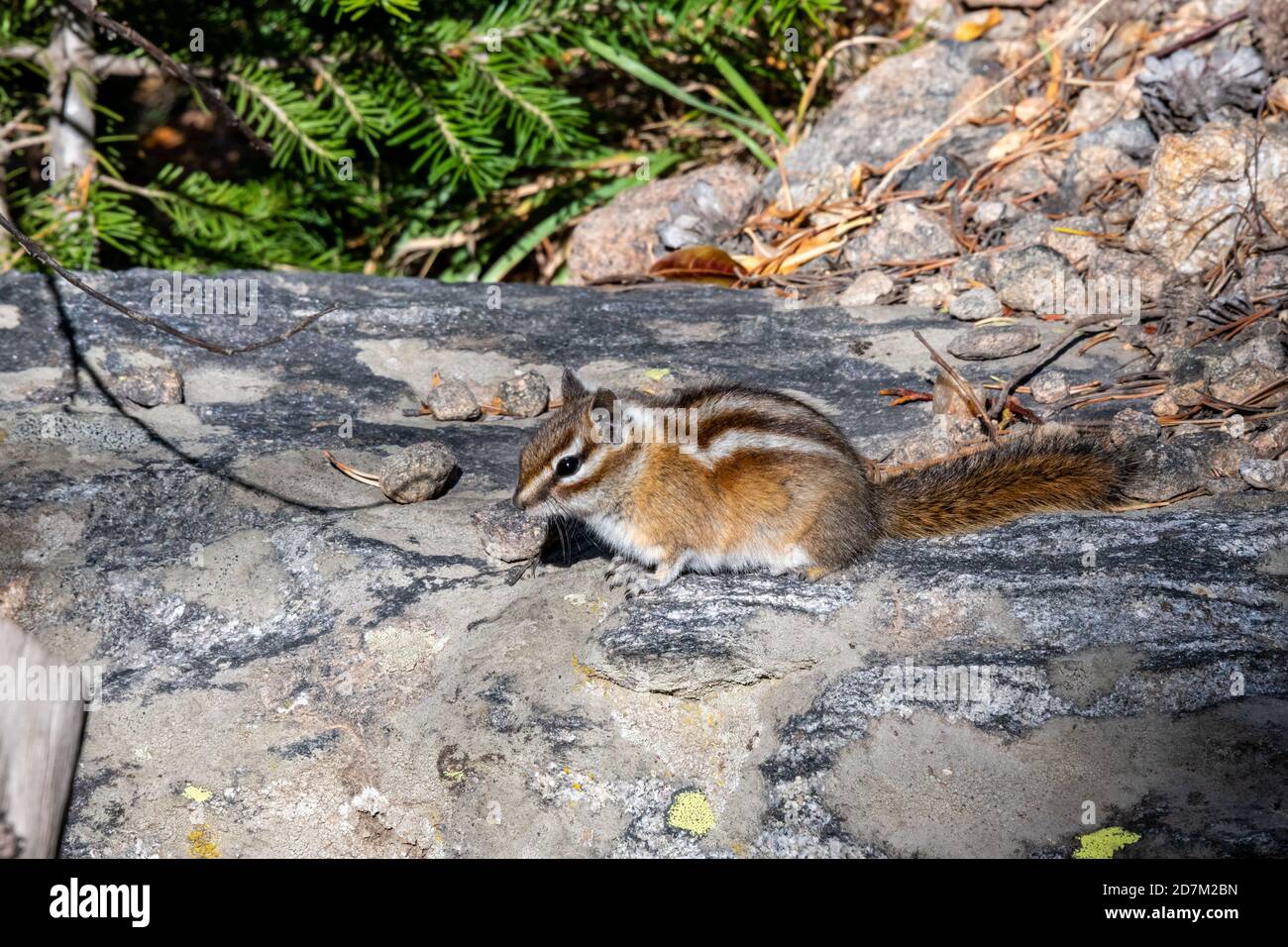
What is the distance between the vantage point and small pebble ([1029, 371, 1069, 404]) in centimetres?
413

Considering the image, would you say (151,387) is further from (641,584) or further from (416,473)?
(641,584)

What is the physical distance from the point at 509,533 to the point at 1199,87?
3.77m

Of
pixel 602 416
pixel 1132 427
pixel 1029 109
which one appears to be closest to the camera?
pixel 602 416

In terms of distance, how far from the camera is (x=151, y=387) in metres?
4.14

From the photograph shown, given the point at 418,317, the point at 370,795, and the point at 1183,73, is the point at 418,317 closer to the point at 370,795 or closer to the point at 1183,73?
the point at 370,795

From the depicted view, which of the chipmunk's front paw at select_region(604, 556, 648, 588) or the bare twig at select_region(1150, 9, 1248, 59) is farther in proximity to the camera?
the bare twig at select_region(1150, 9, 1248, 59)

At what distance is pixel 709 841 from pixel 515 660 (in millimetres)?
713

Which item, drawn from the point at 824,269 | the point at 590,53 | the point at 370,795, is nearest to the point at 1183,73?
the point at 824,269

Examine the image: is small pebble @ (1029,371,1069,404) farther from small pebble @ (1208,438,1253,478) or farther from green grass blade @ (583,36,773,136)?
green grass blade @ (583,36,773,136)

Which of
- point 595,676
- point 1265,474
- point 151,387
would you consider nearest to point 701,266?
point 151,387

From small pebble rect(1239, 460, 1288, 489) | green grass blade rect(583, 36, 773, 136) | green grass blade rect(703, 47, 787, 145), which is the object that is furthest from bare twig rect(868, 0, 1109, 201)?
small pebble rect(1239, 460, 1288, 489)

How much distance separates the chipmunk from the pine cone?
7.67 feet

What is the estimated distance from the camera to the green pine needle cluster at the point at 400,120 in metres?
5.72

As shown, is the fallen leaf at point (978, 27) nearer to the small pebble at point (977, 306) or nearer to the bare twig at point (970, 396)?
the small pebble at point (977, 306)
